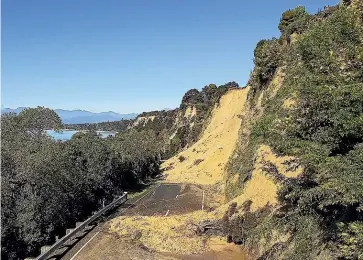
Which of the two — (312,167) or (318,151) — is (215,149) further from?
(318,151)

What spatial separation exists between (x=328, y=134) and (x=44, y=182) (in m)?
14.6

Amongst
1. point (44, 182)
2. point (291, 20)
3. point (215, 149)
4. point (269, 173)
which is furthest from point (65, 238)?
point (291, 20)

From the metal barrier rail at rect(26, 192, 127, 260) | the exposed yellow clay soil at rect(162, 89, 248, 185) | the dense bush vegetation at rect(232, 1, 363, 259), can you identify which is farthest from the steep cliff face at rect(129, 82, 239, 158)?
the dense bush vegetation at rect(232, 1, 363, 259)

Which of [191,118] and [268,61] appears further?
[191,118]

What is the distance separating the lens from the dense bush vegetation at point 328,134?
9.30 meters

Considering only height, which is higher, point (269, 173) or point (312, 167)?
point (312, 167)

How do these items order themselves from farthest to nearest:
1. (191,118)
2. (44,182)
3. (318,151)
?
(191,118) → (44,182) → (318,151)

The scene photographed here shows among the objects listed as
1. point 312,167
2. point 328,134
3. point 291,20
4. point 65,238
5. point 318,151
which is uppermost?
point 291,20

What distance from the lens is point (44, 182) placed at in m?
20.5

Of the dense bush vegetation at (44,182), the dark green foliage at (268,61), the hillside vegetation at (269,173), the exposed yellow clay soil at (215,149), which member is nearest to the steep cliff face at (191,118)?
the exposed yellow clay soil at (215,149)

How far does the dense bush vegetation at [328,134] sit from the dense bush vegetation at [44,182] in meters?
11.1

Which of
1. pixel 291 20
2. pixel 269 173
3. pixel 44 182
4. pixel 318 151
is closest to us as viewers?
pixel 318 151

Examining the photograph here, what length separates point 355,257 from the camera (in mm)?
8758

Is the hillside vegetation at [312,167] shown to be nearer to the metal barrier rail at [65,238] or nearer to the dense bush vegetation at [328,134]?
the dense bush vegetation at [328,134]
